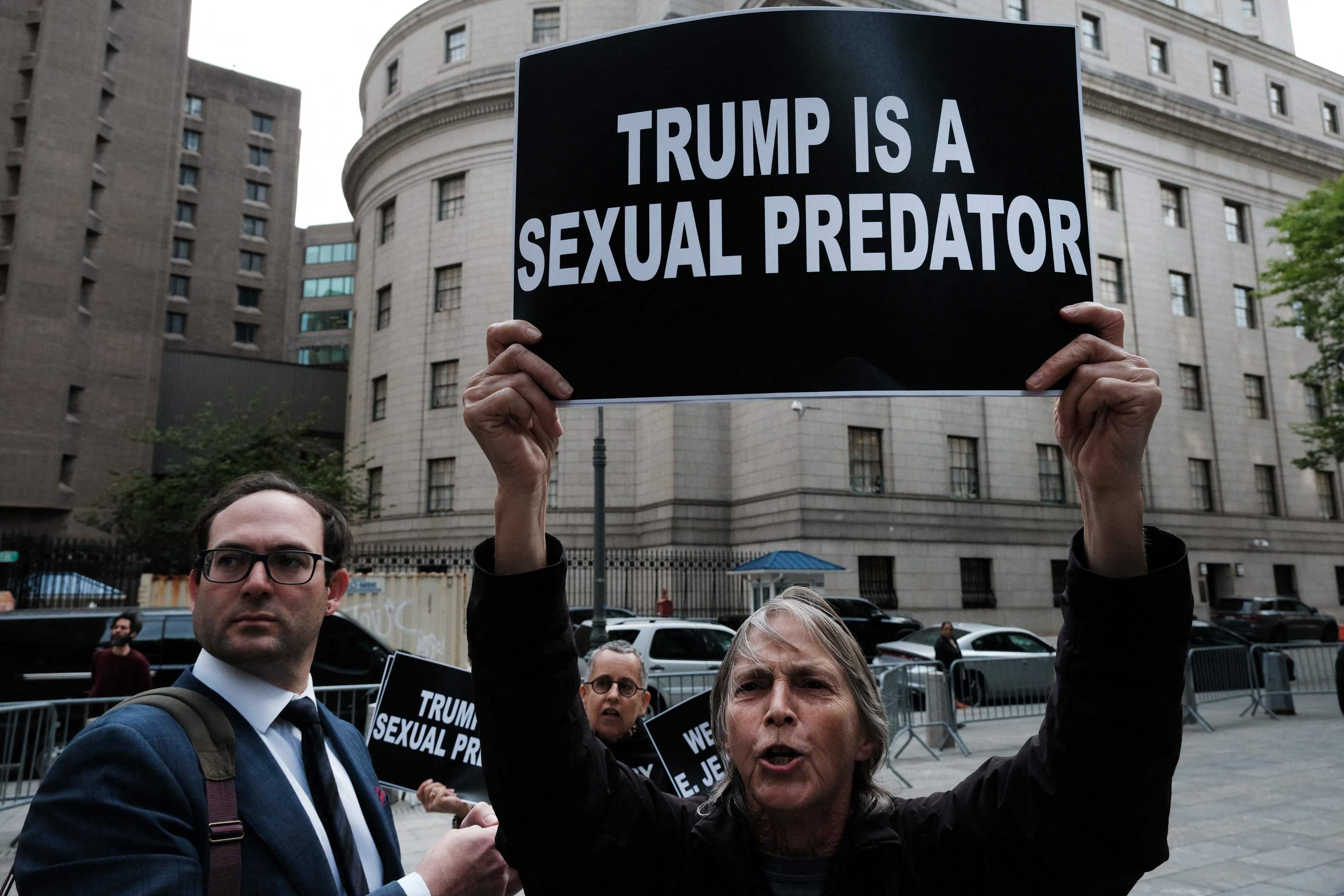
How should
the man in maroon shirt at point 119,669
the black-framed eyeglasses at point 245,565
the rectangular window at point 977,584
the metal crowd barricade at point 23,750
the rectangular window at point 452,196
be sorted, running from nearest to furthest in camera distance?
the black-framed eyeglasses at point 245,565, the metal crowd barricade at point 23,750, the man in maroon shirt at point 119,669, the rectangular window at point 977,584, the rectangular window at point 452,196

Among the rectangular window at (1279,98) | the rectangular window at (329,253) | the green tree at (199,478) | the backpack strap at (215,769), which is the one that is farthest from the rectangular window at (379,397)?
the rectangular window at (1279,98)

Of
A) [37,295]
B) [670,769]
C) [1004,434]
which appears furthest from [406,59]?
[670,769]

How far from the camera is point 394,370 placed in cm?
3678

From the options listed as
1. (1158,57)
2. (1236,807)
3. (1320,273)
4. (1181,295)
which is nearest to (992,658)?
(1236,807)

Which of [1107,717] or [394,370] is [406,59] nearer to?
[394,370]

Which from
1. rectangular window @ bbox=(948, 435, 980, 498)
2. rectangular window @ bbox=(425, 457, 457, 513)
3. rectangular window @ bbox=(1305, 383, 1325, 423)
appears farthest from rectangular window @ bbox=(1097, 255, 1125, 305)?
rectangular window @ bbox=(425, 457, 457, 513)

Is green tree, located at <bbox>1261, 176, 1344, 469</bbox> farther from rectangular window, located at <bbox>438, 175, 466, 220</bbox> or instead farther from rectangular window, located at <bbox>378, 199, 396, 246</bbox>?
rectangular window, located at <bbox>378, 199, 396, 246</bbox>

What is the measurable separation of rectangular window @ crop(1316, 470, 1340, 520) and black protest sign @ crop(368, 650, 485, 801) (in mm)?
41422

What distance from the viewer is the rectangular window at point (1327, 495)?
118 feet

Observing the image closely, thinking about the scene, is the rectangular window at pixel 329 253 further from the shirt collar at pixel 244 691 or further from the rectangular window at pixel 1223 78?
the shirt collar at pixel 244 691

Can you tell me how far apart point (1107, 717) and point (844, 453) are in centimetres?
2702

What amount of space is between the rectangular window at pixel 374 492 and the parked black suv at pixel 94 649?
2388 cm

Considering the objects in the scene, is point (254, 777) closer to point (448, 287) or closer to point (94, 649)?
point (94, 649)

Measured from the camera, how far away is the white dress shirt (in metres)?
2.16
